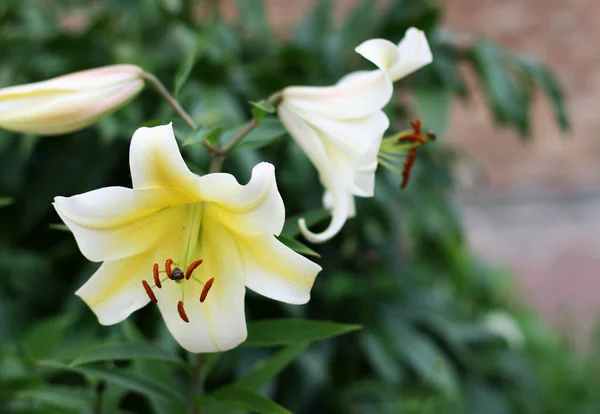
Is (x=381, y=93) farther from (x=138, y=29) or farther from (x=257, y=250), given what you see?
(x=138, y=29)

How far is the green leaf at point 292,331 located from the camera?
57cm

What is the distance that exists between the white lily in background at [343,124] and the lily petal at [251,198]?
0.27 feet

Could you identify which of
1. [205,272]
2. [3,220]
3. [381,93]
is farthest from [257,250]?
[3,220]

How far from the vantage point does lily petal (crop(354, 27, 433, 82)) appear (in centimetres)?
57

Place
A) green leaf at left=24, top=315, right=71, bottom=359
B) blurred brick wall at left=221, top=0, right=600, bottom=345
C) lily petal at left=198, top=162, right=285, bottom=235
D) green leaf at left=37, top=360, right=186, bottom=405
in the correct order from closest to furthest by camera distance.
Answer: lily petal at left=198, top=162, right=285, bottom=235 → green leaf at left=37, top=360, right=186, bottom=405 → green leaf at left=24, top=315, right=71, bottom=359 → blurred brick wall at left=221, top=0, right=600, bottom=345

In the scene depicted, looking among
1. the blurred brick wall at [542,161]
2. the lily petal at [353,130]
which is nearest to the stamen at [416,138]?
the lily petal at [353,130]

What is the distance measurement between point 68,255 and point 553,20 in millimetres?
2686

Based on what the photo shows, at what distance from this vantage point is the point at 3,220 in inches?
51.5

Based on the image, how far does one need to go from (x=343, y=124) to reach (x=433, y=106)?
73 centimetres

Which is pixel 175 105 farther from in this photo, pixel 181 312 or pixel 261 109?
Answer: pixel 181 312

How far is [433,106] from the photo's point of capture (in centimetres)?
131

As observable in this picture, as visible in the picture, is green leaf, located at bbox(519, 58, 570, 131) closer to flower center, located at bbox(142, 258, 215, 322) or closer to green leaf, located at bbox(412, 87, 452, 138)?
green leaf, located at bbox(412, 87, 452, 138)


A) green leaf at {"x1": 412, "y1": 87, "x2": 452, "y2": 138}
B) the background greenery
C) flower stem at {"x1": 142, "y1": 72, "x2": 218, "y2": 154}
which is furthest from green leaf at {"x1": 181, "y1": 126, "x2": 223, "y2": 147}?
green leaf at {"x1": 412, "y1": 87, "x2": 452, "y2": 138}

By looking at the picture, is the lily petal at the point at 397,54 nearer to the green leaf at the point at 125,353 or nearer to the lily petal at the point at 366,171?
the lily petal at the point at 366,171
